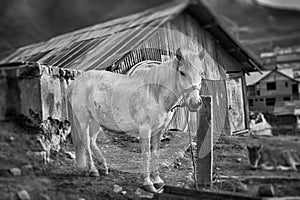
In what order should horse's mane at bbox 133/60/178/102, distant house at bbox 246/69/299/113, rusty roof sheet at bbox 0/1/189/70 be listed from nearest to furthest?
distant house at bbox 246/69/299/113, horse's mane at bbox 133/60/178/102, rusty roof sheet at bbox 0/1/189/70

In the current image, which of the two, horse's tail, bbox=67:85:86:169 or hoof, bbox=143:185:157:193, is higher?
horse's tail, bbox=67:85:86:169

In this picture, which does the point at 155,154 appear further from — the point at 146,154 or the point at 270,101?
the point at 270,101

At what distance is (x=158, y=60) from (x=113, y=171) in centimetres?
Result: 78

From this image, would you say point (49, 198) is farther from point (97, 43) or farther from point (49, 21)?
point (49, 21)

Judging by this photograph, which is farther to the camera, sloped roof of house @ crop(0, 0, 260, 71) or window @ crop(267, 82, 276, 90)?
sloped roof of house @ crop(0, 0, 260, 71)

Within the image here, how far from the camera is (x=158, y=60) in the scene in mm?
2500

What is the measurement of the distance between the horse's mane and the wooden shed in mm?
307

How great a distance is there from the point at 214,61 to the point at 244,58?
0.20 m

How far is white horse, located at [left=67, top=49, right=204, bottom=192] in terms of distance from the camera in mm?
2057

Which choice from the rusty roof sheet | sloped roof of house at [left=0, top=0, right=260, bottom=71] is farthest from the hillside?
the rusty roof sheet

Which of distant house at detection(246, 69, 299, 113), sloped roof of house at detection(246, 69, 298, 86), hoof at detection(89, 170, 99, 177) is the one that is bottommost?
hoof at detection(89, 170, 99, 177)

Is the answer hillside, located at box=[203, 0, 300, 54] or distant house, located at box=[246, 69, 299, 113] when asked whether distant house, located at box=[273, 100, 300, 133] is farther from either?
hillside, located at box=[203, 0, 300, 54]

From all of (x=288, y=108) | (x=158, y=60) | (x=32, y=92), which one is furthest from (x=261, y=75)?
(x=32, y=92)

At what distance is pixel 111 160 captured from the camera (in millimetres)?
2400
